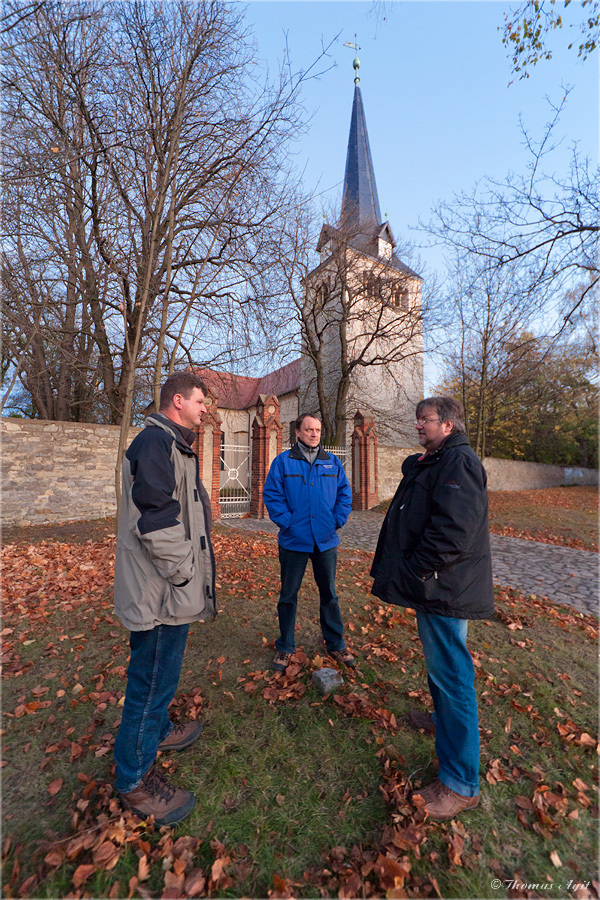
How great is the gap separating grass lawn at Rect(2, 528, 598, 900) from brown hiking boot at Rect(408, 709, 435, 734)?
0.08m

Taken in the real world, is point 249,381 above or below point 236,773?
above

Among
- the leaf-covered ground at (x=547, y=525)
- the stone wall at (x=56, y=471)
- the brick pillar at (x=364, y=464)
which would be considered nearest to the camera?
the stone wall at (x=56, y=471)

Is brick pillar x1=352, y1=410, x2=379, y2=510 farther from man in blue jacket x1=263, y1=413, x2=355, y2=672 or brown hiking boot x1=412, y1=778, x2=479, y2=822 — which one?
brown hiking boot x1=412, y1=778, x2=479, y2=822

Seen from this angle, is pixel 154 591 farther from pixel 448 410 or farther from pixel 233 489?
pixel 233 489

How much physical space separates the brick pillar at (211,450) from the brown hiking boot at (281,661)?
8.22 m

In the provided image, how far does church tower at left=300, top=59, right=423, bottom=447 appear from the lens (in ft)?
56.5

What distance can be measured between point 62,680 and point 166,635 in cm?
209

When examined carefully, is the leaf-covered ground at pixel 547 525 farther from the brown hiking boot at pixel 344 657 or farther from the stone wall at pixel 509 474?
the brown hiking boot at pixel 344 657

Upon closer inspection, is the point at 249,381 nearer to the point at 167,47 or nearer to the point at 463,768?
the point at 167,47

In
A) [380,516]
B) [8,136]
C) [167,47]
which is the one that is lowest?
[380,516]

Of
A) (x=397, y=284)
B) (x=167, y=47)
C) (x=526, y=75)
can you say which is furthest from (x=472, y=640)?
(x=397, y=284)

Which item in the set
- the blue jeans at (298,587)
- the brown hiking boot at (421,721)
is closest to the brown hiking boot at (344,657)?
the blue jeans at (298,587)

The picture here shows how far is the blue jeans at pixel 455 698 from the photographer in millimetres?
2006

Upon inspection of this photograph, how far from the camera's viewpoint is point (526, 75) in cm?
550
